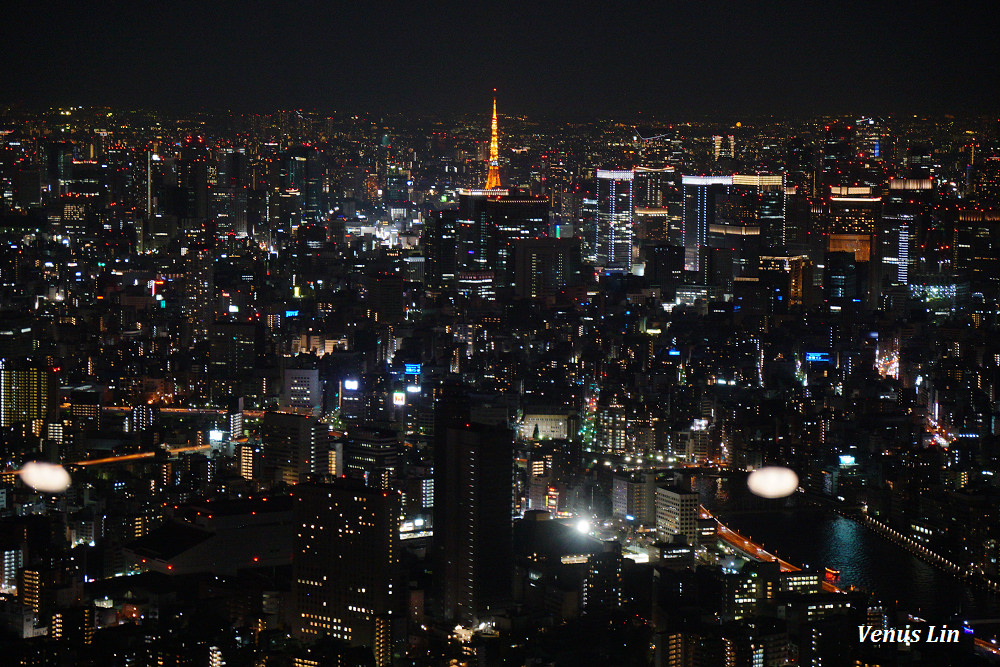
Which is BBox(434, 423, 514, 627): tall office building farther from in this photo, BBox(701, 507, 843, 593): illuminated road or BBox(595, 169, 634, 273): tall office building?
BBox(595, 169, 634, 273): tall office building

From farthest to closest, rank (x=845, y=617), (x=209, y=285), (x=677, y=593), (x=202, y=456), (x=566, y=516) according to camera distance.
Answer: (x=209, y=285), (x=202, y=456), (x=566, y=516), (x=677, y=593), (x=845, y=617)

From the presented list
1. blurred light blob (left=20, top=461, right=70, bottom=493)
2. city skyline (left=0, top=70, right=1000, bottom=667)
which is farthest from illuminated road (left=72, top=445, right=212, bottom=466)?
blurred light blob (left=20, top=461, right=70, bottom=493)

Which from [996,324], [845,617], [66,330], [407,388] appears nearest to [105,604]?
[845,617]

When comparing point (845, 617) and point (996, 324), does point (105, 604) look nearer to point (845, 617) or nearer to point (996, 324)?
point (845, 617)

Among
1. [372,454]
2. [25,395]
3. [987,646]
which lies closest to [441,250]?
[25,395]

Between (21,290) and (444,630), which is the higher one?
(21,290)

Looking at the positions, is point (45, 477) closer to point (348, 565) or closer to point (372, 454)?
point (372, 454)
